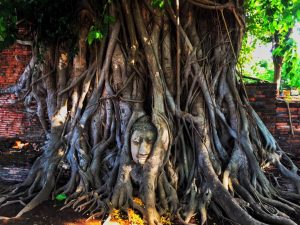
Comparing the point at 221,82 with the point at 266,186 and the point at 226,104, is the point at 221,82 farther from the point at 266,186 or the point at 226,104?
the point at 266,186

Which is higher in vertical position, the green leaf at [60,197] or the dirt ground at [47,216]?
the green leaf at [60,197]

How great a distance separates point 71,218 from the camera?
11.0 feet

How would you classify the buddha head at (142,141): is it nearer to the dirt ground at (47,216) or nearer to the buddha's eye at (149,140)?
the buddha's eye at (149,140)

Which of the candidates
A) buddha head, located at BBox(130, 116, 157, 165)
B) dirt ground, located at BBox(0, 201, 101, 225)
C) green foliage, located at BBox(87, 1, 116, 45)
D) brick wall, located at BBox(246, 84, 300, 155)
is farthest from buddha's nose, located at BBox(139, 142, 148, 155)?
brick wall, located at BBox(246, 84, 300, 155)

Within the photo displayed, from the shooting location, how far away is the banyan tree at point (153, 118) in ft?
12.1

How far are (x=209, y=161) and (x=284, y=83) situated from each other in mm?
8758

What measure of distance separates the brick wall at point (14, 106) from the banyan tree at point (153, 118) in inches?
36.8

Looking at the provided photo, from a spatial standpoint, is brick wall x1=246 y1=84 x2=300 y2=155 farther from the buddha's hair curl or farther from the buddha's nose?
the buddha's nose

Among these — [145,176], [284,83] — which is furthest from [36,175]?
[284,83]

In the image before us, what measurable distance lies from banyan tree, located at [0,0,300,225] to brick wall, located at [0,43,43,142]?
93 cm

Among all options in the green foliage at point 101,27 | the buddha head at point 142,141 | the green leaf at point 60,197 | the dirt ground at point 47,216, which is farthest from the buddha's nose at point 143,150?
the green foliage at point 101,27

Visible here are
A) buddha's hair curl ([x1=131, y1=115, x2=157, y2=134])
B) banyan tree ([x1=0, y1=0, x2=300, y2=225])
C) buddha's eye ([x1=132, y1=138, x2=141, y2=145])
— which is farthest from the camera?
buddha's hair curl ([x1=131, y1=115, x2=157, y2=134])

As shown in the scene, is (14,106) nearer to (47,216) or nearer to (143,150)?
(47,216)

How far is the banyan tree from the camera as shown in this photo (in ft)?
12.1
